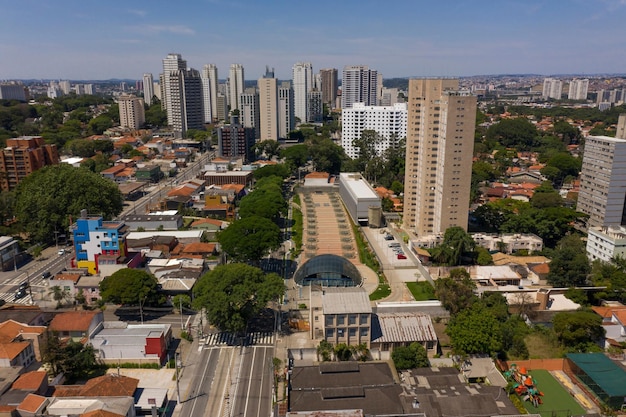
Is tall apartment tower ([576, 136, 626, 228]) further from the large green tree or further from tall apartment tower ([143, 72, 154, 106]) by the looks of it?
tall apartment tower ([143, 72, 154, 106])

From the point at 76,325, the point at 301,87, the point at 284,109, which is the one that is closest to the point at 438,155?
the point at 76,325

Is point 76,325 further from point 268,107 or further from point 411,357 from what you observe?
point 268,107

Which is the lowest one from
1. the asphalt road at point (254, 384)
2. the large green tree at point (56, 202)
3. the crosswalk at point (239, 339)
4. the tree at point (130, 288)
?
the asphalt road at point (254, 384)

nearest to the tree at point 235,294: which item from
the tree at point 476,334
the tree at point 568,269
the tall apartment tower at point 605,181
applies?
the tree at point 476,334

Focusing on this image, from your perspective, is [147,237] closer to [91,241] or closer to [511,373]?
[91,241]

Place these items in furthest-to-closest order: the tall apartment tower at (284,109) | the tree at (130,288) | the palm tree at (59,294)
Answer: the tall apartment tower at (284,109)
the palm tree at (59,294)
the tree at (130,288)

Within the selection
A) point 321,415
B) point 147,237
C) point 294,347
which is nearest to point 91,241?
Result: point 147,237

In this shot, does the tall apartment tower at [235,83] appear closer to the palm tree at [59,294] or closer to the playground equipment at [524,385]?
the palm tree at [59,294]
